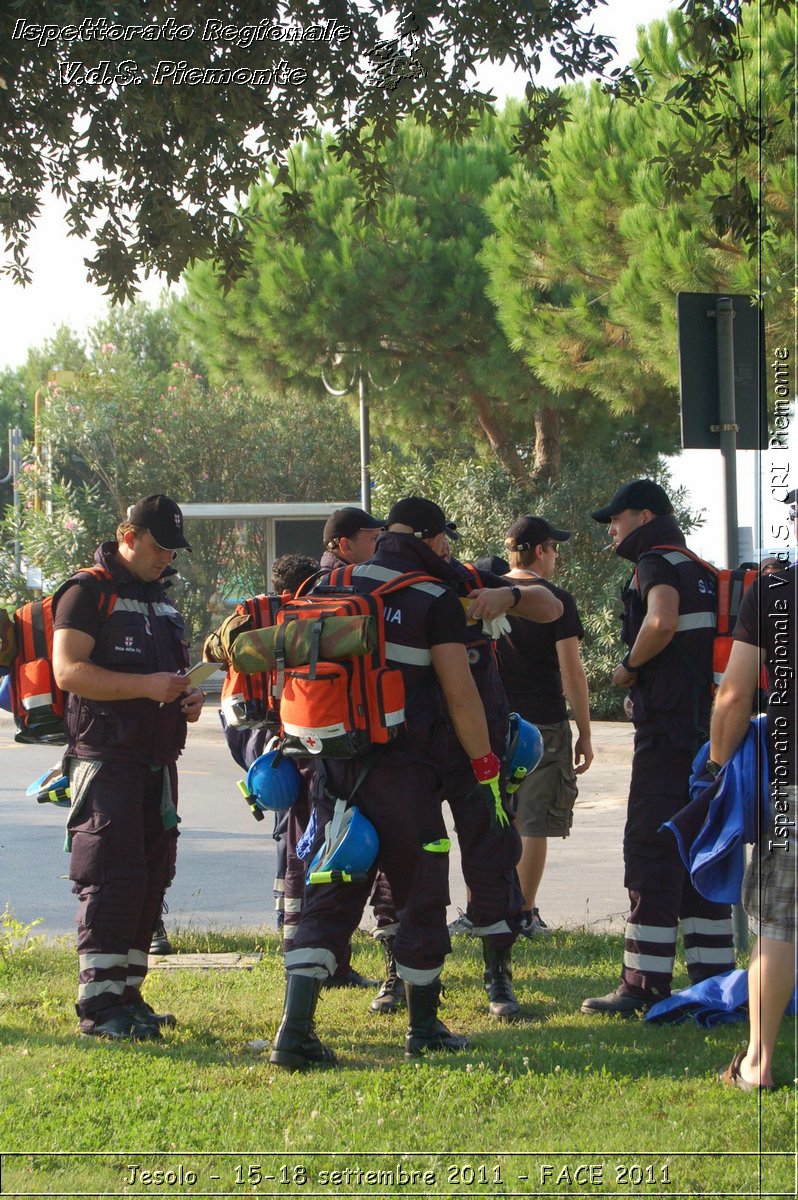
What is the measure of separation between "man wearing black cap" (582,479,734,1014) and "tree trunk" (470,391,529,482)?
1302 centimetres

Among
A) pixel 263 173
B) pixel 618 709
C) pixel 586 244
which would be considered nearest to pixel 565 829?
pixel 263 173

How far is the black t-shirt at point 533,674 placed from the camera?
6548mm


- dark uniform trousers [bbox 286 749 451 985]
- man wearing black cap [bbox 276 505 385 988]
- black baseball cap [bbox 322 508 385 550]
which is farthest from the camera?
black baseball cap [bbox 322 508 385 550]

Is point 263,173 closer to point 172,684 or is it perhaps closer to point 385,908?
point 172,684

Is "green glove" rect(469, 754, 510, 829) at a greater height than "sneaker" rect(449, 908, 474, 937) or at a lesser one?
greater

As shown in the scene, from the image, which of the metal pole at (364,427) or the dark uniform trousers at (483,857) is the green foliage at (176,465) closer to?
the metal pole at (364,427)

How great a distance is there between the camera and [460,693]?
4816mm

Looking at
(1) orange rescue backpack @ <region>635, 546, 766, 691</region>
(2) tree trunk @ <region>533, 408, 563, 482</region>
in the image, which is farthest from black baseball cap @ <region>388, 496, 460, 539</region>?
(2) tree trunk @ <region>533, 408, 563, 482</region>

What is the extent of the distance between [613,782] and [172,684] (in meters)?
8.58

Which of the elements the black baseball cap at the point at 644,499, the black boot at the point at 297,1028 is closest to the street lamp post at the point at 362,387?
the black baseball cap at the point at 644,499

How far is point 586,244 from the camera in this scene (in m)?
13.8

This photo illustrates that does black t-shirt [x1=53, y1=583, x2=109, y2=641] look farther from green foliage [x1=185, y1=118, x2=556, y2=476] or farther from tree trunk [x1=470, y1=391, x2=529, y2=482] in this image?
tree trunk [x1=470, y1=391, x2=529, y2=482]

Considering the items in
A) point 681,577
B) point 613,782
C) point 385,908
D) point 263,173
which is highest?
point 263,173

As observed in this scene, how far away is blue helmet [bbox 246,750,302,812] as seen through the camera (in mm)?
5230
